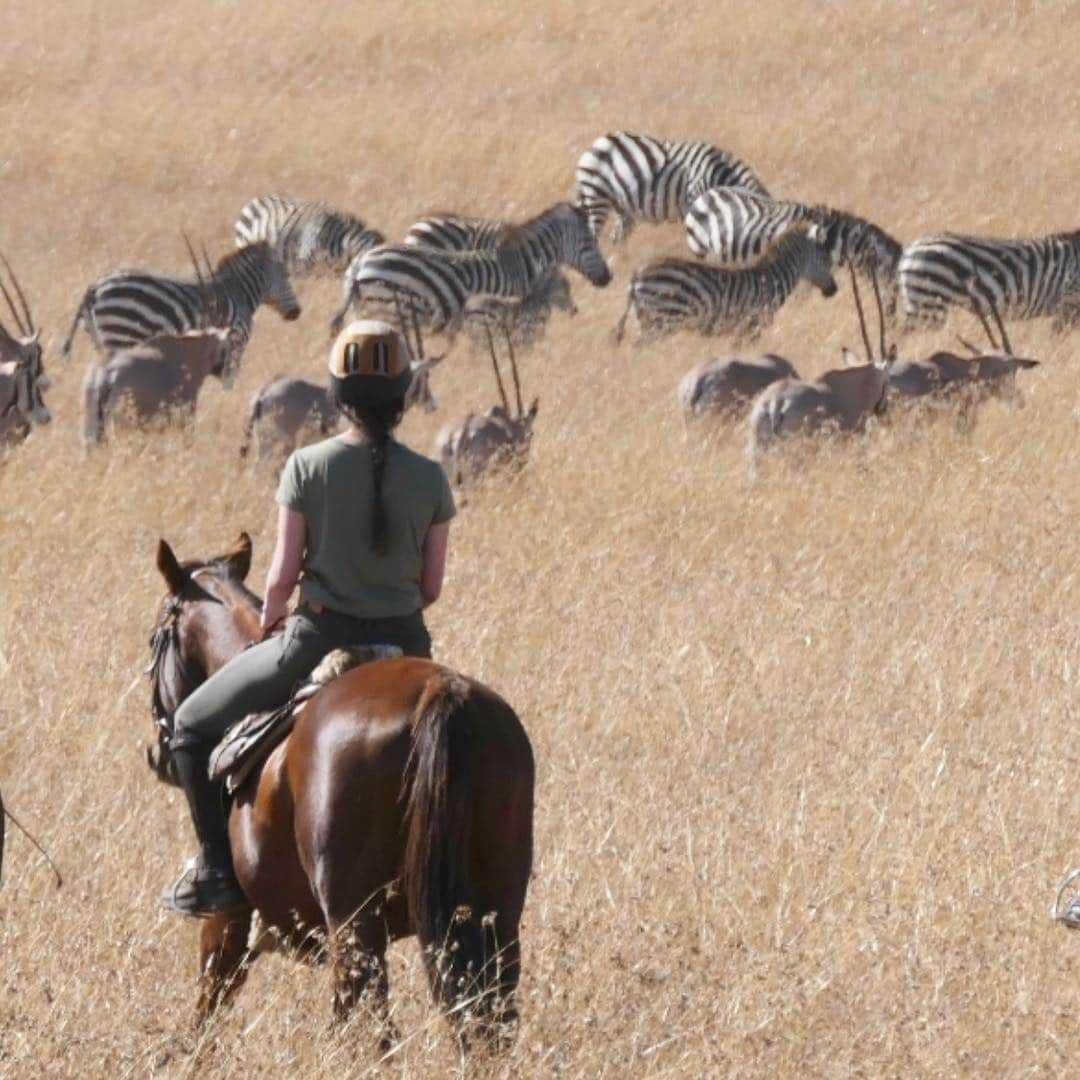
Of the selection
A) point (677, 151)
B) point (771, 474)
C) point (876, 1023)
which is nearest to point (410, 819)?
point (876, 1023)

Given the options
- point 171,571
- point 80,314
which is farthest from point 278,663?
point 80,314

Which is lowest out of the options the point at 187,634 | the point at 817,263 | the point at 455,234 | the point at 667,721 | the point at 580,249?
the point at 667,721

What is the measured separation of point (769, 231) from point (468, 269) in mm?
4203

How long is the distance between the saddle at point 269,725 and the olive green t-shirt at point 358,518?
12cm

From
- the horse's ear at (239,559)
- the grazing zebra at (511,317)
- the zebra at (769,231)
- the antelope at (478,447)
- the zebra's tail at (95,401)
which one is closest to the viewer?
the horse's ear at (239,559)

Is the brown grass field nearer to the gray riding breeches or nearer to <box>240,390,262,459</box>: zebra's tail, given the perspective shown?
<box>240,390,262,459</box>: zebra's tail

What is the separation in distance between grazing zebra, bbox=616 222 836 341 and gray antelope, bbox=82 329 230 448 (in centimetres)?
544

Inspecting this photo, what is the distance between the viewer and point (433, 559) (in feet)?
16.8

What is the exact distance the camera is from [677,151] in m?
26.8

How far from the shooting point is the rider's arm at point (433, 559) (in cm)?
511

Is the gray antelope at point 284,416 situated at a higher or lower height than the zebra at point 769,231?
lower

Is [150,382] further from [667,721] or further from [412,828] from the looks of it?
[412,828]

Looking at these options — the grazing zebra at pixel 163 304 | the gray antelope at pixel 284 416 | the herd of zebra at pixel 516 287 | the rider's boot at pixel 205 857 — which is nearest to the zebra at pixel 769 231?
the herd of zebra at pixel 516 287

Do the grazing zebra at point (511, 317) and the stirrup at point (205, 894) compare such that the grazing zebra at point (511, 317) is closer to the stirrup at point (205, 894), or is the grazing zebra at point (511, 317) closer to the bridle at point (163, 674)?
the bridle at point (163, 674)
